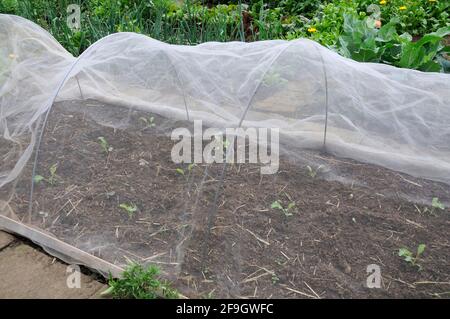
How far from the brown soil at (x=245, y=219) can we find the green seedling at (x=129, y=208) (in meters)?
0.02

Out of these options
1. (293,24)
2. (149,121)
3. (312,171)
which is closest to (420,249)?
(312,171)

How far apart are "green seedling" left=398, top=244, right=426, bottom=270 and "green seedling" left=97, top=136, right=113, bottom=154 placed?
1.62 metres

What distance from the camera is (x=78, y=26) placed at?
446 centimetres

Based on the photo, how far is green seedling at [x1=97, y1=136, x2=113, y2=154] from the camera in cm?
258

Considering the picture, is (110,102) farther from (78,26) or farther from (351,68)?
(78,26)

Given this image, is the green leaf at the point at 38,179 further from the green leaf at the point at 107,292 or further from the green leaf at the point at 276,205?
the green leaf at the point at 276,205

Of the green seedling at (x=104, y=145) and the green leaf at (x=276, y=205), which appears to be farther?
the green seedling at (x=104, y=145)

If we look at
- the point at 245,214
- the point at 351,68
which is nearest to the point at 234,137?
the point at 245,214

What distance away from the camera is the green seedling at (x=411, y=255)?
203cm

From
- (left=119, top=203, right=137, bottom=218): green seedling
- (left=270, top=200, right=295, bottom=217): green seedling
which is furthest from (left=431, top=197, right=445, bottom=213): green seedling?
(left=119, top=203, right=137, bottom=218): green seedling

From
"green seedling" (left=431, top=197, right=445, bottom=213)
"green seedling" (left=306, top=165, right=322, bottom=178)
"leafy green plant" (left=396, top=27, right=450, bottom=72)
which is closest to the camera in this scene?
"green seedling" (left=431, top=197, right=445, bottom=213)

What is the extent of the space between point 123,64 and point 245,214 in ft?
3.70

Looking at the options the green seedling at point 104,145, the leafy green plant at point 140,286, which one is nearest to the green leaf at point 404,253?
the leafy green plant at point 140,286

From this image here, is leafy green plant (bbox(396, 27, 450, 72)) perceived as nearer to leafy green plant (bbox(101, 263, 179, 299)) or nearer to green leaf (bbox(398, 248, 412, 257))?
green leaf (bbox(398, 248, 412, 257))
